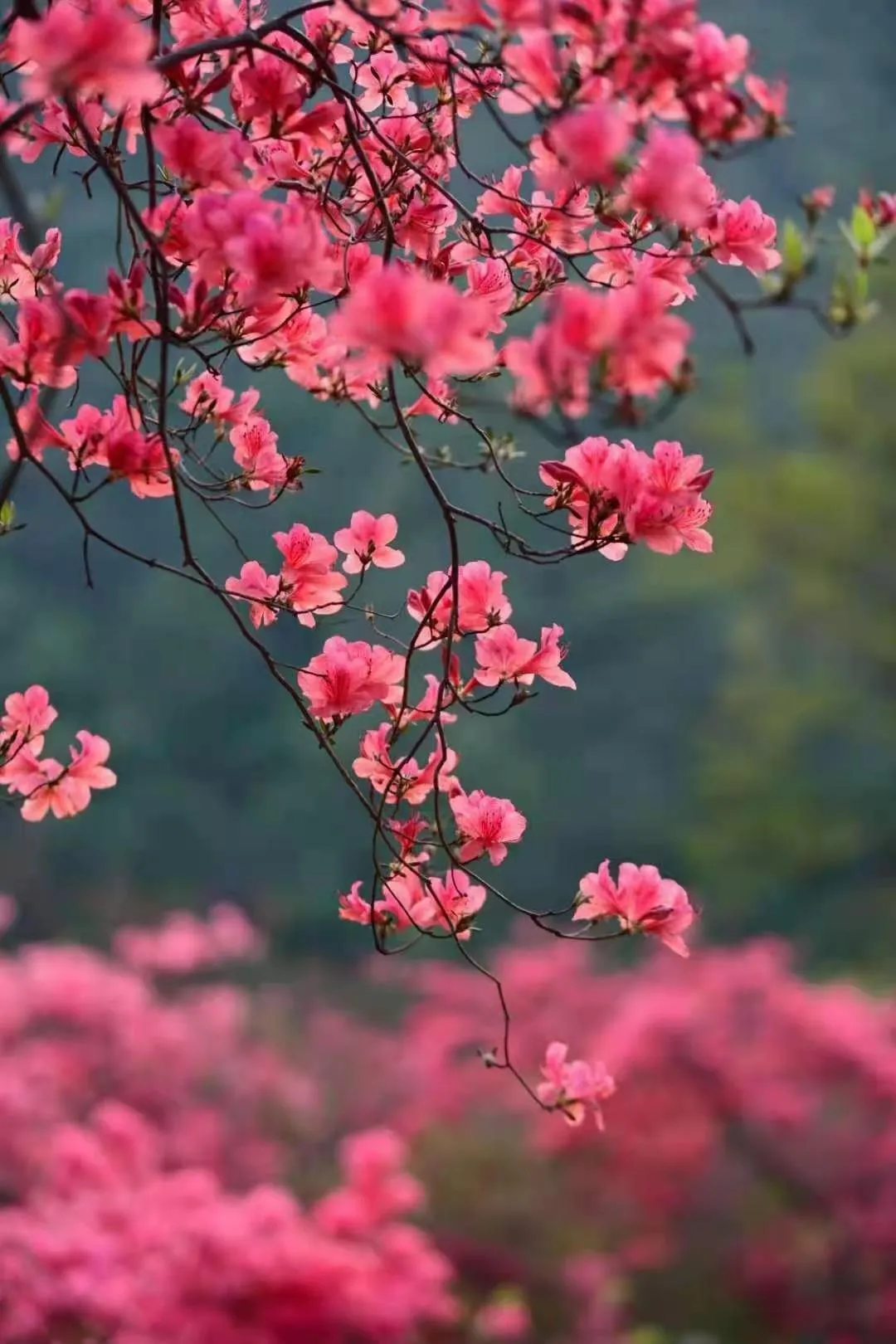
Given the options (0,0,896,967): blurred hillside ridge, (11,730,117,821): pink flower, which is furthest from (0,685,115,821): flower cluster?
(0,0,896,967): blurred hillside ridge

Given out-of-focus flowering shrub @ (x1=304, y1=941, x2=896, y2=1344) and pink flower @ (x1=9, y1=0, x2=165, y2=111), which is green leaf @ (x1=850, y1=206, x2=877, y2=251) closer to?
pink flower @ (x1=9, y1=0, x2=165, y2=111)

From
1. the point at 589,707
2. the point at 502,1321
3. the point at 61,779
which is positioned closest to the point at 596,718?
the point at 589,707

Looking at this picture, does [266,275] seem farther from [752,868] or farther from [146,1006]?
[752,868]

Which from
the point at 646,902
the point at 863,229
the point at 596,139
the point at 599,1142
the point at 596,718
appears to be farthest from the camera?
the point at 596,718

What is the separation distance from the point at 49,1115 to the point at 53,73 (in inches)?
92.0

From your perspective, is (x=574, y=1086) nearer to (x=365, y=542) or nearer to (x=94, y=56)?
(x=365, y=542)

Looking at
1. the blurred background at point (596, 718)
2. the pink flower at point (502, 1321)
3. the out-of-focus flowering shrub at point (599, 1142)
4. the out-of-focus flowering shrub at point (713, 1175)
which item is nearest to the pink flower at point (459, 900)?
the out-of-focus flowering shrub at point (599, 1142)

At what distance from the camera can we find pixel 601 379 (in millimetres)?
503

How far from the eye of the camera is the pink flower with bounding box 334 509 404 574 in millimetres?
771

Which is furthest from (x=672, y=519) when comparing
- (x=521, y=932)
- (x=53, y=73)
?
(x=521, y=932)

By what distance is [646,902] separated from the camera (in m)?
0.71

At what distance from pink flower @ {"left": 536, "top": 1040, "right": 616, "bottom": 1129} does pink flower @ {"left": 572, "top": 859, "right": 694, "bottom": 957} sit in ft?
0.25

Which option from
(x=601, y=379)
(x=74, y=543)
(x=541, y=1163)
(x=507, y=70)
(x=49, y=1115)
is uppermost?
(x=74, y=543)

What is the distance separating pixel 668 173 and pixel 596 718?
5.51 meters
